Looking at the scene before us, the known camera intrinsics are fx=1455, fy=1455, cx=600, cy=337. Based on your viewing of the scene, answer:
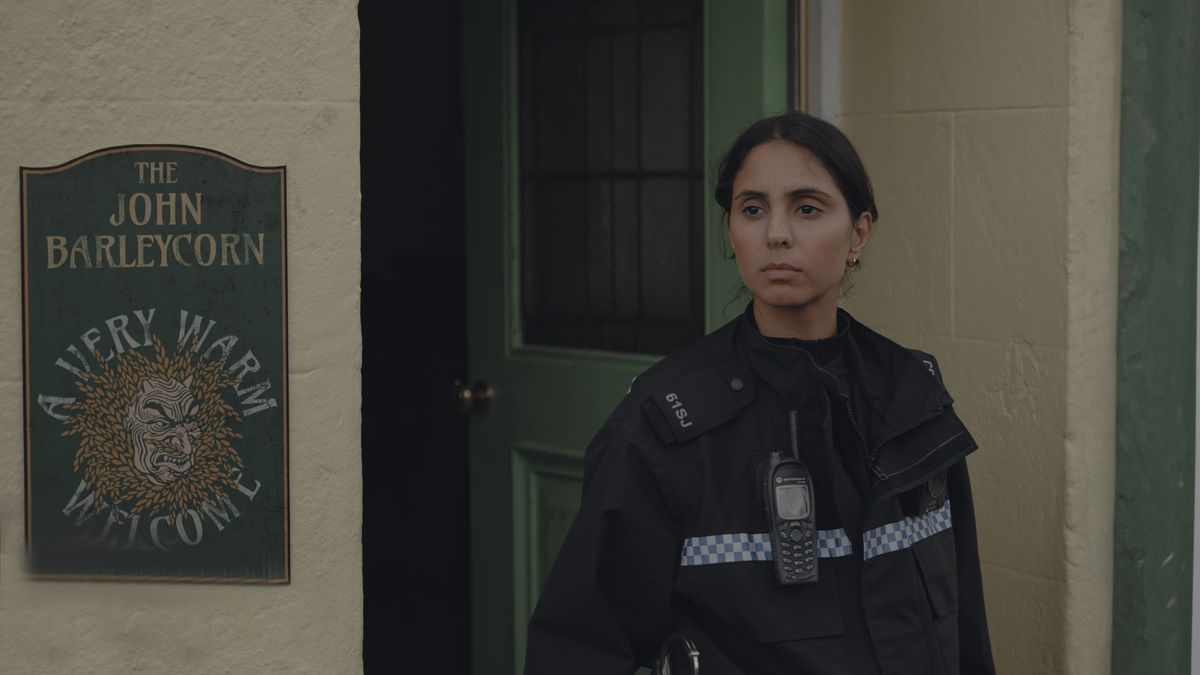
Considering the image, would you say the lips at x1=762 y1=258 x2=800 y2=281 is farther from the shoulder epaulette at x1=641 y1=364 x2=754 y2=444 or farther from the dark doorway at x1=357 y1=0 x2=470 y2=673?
the dark doorway at x1=357 y1=0 x2=470 y2=673

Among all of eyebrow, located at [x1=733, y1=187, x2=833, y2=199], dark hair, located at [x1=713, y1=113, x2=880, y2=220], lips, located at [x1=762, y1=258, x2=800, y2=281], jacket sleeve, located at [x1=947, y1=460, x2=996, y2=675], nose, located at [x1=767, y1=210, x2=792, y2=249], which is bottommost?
jacket sleeve, located at [x1=947, y1=460, x2=996, y2=675]

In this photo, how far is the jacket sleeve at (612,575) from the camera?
80.0 inches

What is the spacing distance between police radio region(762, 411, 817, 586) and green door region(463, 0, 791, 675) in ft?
4.21

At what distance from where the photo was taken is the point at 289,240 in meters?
2.44

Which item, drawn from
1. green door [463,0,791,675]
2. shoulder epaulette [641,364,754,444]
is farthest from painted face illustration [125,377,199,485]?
green door [463,0,791,675]

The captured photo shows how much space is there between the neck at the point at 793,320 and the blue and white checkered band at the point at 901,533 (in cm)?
30

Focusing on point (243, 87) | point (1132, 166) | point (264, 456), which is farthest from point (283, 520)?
point (1132, 166)

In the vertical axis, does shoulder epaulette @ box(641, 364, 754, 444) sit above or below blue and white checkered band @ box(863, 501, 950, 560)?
above

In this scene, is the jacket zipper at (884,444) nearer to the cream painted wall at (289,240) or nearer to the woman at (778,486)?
the woman at (778,486)

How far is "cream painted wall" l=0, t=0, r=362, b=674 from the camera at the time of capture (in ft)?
7.87

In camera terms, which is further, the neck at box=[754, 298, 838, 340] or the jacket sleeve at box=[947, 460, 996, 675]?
the jacket sleeve at box=[947, 460, 996, 675]

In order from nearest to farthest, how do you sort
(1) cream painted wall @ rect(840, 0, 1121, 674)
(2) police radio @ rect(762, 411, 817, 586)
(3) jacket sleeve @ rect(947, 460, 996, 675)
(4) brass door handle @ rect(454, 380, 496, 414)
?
(2) police radio @ rect(762, 411, 817, 586), (3) jacket sleeve @ rect(947, 460, 996, 675), (1) cream painted wall @ rect(840, 0, 1121, 674), (4) brass door handle @ rect(454, 380, 496, 414)

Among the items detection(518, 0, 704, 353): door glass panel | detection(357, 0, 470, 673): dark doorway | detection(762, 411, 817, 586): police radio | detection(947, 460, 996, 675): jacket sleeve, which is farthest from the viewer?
detection(357, 0, 470, 673): dark doorway

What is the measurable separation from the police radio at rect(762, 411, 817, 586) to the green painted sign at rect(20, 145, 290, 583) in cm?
88
